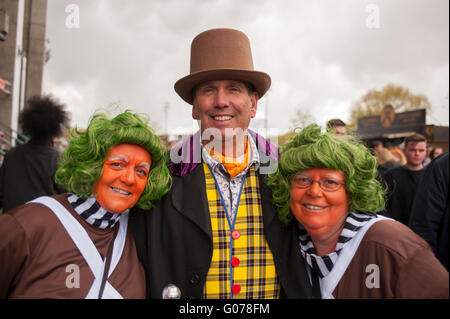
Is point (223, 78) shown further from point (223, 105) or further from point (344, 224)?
point (344, 224)

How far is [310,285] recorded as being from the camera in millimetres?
1806

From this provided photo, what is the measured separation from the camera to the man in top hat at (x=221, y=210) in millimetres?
1822

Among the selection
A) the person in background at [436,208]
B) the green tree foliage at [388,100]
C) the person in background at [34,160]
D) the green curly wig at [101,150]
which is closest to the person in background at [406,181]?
the person in background at [436,208]

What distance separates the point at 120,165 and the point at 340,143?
3.79 ft

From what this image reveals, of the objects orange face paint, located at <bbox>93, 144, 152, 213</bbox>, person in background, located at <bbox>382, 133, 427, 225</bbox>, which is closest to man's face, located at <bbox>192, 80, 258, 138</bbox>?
orange face paint, located at <bbox>93, 144, 152, 213</bbox>

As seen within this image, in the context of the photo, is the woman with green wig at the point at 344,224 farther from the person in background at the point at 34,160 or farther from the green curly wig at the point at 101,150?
the person in background at the point at 34,160

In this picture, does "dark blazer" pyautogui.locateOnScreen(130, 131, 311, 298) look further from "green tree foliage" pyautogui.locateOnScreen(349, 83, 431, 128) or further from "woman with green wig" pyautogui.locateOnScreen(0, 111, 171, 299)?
"green tree foliage" pyautogui.locateOnScreen(349, 83, 431, 128)

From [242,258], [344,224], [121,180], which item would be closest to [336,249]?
[344,224]

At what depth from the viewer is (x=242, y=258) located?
1886 mm

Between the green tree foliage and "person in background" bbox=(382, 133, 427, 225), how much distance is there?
38.0 metres

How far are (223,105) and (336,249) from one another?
106 cm

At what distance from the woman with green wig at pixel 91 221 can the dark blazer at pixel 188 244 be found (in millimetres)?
67
